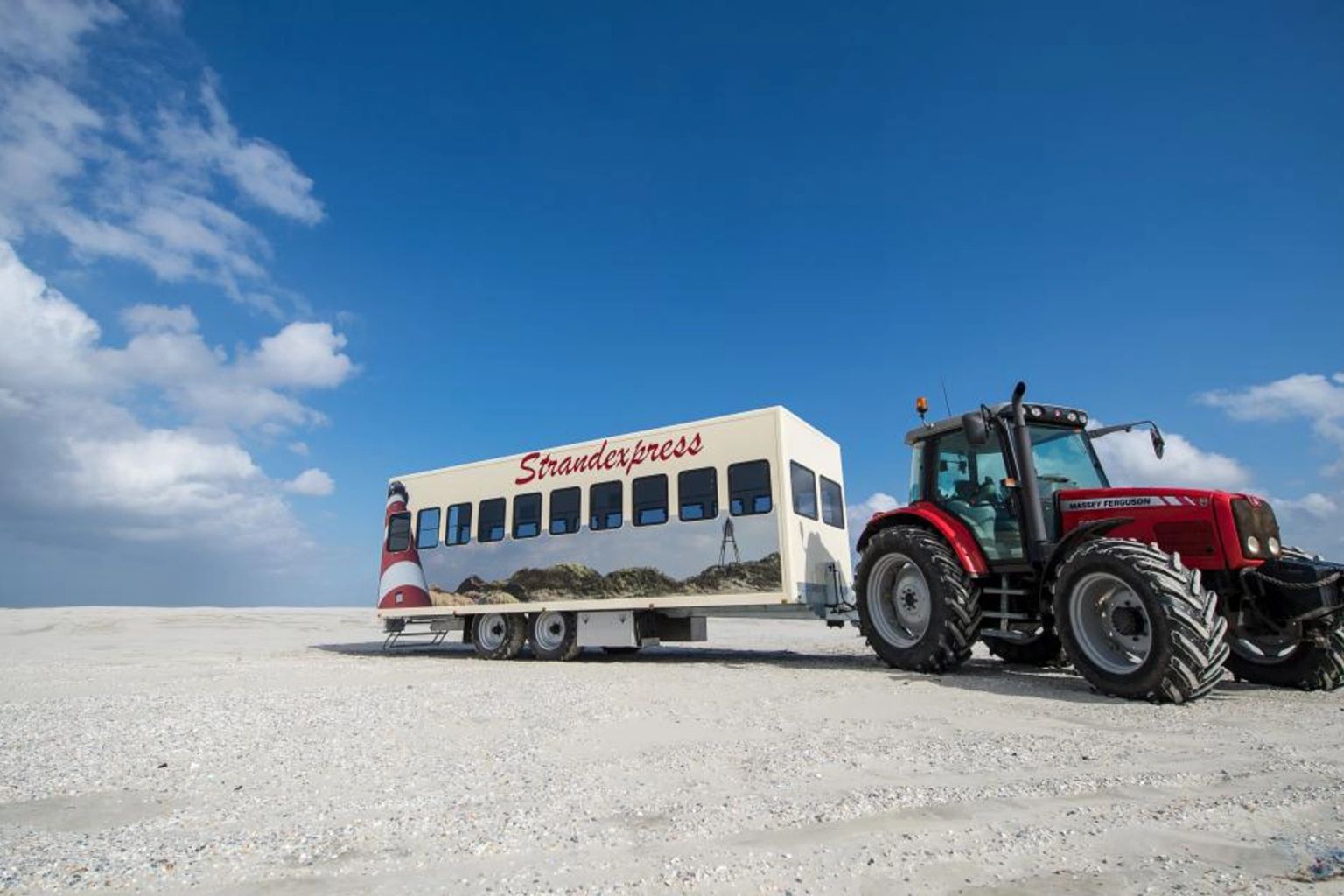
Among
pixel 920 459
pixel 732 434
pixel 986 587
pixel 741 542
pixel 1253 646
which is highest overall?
pixel 732 434

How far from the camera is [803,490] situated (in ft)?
38.0

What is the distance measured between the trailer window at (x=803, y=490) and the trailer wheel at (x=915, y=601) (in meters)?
1.44

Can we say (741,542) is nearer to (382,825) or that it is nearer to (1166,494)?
(1166,494)

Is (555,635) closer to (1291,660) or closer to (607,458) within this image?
(607,458)

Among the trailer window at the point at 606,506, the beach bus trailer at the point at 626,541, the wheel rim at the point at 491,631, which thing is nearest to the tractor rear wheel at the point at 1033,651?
the beach bus trailer at the point at 626,541

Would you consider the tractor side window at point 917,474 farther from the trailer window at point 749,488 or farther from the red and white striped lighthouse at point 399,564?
the red and white striped lighthouse at point 399,564

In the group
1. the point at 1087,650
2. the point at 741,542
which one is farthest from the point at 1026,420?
the point at 741,542

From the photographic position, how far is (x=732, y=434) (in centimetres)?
1148

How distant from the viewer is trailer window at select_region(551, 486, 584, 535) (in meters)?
13.0

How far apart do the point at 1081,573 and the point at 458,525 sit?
1103 cm

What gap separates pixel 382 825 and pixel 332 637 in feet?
70.2

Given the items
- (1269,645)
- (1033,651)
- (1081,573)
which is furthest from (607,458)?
(1269,645)

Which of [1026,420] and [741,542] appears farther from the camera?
[741,542]

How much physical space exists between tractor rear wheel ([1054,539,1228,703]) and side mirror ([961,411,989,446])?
1.53 m
